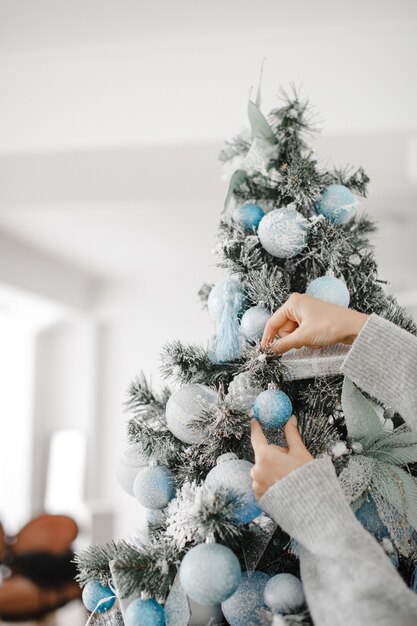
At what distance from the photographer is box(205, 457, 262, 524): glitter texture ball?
63cm

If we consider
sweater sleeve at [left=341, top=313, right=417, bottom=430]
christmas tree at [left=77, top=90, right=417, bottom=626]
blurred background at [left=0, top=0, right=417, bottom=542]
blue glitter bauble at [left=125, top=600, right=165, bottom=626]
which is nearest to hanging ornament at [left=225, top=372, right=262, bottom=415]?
christmas tree at [left=77, top=90, right=417, bottom=626]

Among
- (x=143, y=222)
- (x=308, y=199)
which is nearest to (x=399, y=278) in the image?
(x=143, y=222)

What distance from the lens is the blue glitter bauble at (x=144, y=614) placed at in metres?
0.64

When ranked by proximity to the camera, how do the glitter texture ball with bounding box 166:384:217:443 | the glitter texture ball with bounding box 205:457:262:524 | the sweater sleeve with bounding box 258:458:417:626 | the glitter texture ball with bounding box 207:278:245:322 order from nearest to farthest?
the sweater sleeve with bounding box 258:458:417:626 → the glitter texture ball with bounding box 205:457:262:524 → the glitter texture ball with bounding box 166:384:217:443 → the glitter texture ball with bounding box 207:278:245:322

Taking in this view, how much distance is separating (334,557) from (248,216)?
53 centimetres

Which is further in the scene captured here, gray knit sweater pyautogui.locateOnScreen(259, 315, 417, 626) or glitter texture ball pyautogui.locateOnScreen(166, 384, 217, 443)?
glitter texture ball pyautogui.locateOnScreen(166, 384, 217, 443)

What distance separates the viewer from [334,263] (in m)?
0.81

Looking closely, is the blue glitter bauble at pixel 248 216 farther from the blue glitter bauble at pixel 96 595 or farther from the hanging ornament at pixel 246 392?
the blue glitter bauble at pixel 96 595

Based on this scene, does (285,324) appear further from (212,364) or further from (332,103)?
(332,103)

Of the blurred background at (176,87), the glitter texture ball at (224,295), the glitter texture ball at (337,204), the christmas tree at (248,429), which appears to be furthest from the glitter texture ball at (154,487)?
the glitter texture ball at (337,204)

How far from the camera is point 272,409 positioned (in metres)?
0.67

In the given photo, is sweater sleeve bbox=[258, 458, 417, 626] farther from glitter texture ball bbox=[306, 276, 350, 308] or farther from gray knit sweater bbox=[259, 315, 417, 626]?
glitter texture ball bbox=[306, 276, 350, 308]

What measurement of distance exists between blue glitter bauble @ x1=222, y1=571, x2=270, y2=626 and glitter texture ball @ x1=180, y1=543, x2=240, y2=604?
11cm

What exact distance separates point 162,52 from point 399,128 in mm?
783
